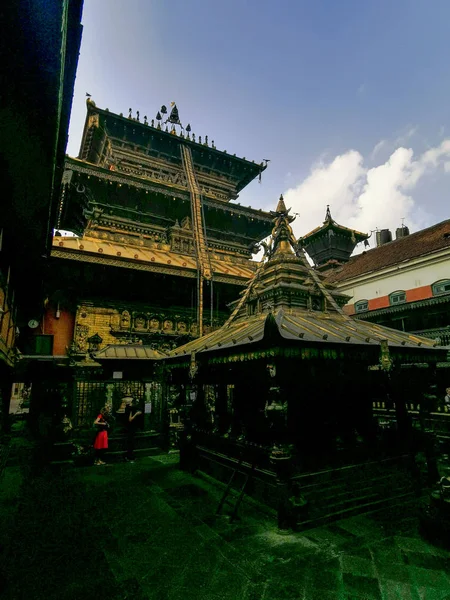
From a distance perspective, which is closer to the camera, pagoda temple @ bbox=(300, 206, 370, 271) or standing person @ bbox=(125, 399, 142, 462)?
standing person @ bbox=(125, 399, 142, 462)

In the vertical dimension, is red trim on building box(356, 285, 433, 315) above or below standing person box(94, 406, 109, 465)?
above

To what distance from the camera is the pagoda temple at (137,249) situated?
44.3ft

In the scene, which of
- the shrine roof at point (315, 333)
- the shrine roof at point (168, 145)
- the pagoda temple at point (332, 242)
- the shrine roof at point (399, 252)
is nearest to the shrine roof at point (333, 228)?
the pagoda temple at point (332, 242)

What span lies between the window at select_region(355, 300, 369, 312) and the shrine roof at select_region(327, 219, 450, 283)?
2138 millimetres

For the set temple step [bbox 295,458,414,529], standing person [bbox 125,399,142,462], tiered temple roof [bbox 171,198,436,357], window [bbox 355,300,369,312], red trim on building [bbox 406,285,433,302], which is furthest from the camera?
window [bbox 355,300,369,312]

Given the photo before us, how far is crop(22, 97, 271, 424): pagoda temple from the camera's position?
1349cm

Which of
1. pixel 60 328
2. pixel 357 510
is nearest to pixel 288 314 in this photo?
pixel 357 510

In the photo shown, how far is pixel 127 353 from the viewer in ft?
39.1

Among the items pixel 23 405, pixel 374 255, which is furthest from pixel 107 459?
pixel 374 255

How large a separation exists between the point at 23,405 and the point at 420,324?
28627 mm

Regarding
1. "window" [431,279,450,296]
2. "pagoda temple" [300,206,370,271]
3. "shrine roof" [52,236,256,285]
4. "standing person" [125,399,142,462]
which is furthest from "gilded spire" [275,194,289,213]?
"pagoda temple" [300,206,370,271]

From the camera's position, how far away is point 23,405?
79.2 ft

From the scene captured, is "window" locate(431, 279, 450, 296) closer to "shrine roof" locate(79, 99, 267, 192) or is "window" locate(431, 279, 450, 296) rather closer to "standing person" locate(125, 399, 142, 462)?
"shrine roof" locate(79, 99, 267, 192)

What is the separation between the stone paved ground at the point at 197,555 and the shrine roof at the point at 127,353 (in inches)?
203
